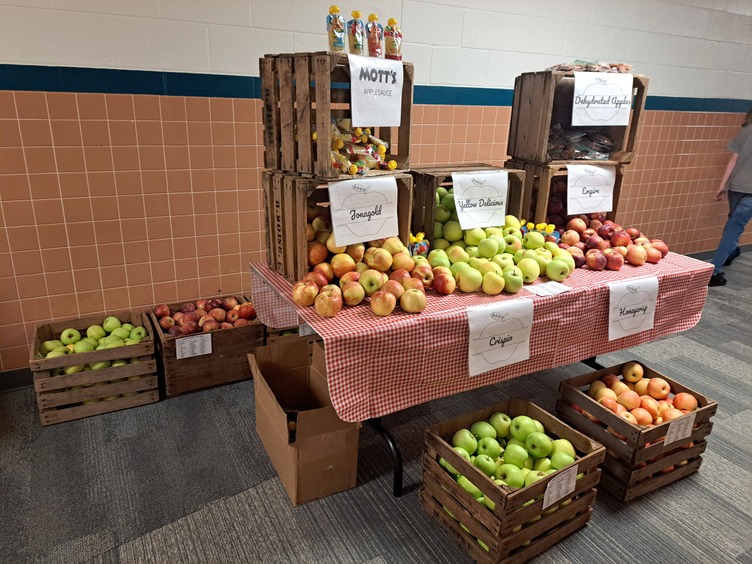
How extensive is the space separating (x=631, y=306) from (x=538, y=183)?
0.77 meters

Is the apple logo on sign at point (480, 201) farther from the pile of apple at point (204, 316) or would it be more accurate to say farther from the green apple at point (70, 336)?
the green apple at point (70, 336)

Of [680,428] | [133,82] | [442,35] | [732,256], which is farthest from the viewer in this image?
[732,256]

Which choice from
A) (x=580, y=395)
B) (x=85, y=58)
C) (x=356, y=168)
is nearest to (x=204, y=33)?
(x=85, y=58)

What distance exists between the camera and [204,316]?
3066mm

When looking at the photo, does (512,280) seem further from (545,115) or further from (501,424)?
(545,115)

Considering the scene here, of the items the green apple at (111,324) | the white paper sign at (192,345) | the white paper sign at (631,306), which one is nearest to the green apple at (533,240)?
the white paper sign at (631,306)

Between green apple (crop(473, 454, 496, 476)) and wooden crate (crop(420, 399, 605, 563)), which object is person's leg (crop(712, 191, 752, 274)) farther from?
green apple (crop(473, 454, 496, 476))

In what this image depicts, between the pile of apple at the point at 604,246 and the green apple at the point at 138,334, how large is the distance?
7.32ft

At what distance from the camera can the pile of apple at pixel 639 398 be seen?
235 cm

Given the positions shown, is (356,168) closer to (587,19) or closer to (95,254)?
(95,254)

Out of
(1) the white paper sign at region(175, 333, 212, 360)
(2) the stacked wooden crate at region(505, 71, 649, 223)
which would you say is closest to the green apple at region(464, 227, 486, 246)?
(2) the stacked wooden crate at region(505, 71, 649, 223)

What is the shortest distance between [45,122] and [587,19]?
378 centimetres

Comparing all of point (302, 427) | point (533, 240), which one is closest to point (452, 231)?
point (533, 240)

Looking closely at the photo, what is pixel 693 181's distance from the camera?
5.39 m
